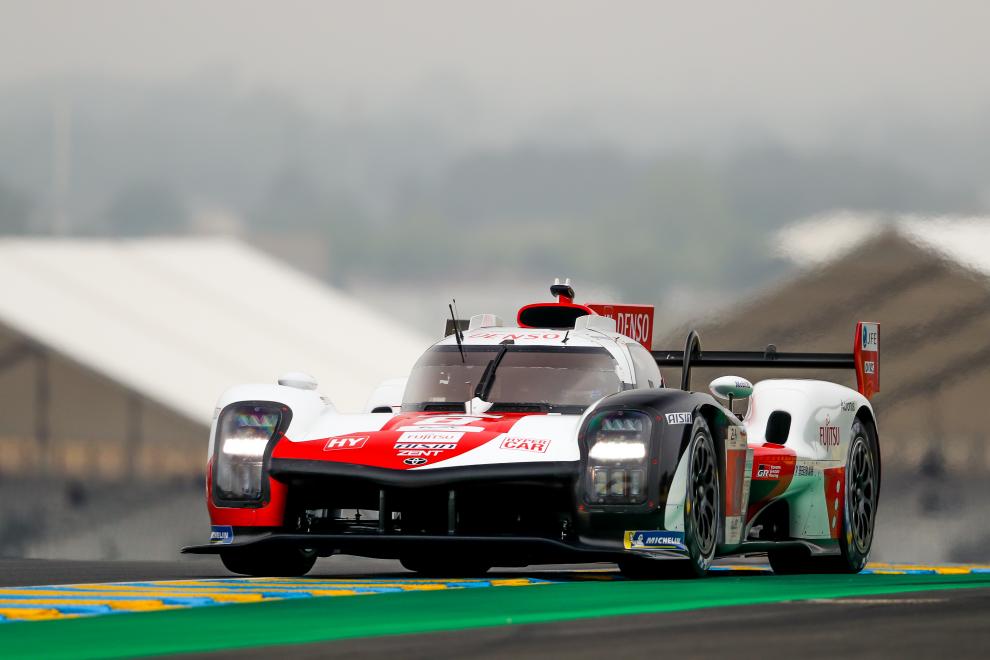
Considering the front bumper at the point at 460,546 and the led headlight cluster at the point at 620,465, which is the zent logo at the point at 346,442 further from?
the led headlight cluster at the point at 620,465

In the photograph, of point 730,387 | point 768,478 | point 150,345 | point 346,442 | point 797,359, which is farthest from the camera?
point 150,345

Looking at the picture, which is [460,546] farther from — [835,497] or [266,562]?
[835,497]

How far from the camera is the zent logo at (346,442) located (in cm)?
980

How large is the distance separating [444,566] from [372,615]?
4.33 metres

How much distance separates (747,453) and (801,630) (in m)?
4.18

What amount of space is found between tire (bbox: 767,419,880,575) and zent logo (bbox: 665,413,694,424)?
7.20 ft

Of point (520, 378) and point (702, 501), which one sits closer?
point (702, 501)

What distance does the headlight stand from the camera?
32.5 ft

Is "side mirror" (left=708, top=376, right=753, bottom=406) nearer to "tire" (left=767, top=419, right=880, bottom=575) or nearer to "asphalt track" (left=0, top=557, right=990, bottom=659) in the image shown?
"tire" (left=767, top=419, right=880, bottom=575)

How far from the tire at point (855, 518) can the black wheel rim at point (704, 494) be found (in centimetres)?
158

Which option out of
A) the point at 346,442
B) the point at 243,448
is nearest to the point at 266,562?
the point at 243,448

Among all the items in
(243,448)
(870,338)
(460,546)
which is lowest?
(460,546)

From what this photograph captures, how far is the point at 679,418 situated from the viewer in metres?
9.79

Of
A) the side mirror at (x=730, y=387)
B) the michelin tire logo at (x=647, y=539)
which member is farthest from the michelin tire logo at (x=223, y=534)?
the side mirror at (x=730, y=387)
